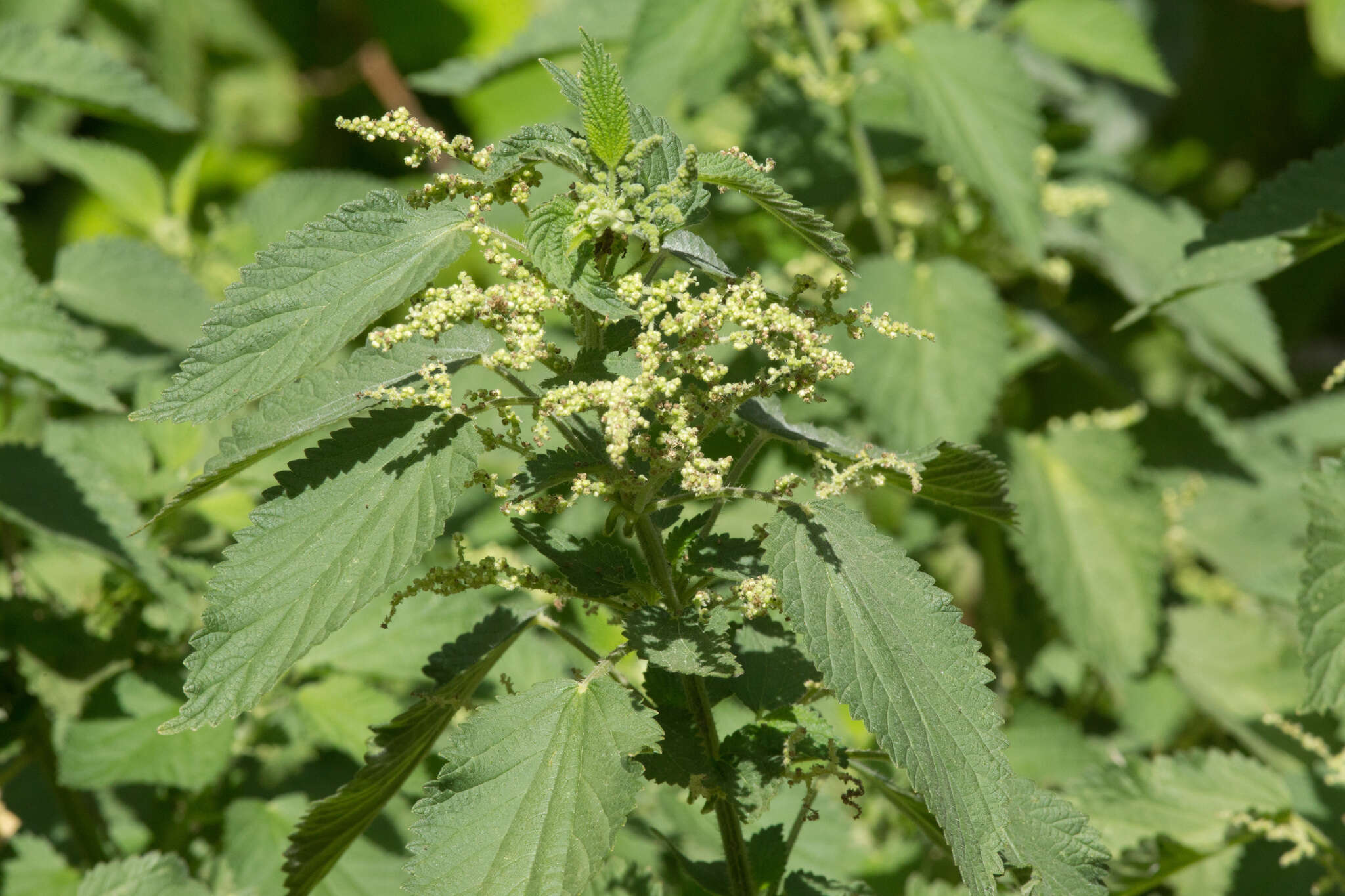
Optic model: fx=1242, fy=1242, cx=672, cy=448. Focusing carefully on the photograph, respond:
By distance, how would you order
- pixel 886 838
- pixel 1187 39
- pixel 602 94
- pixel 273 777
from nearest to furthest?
pixel 602 94
pixel 273 777
pixel 886 838
pixel 1187 39

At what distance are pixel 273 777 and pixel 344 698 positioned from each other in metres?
0.28

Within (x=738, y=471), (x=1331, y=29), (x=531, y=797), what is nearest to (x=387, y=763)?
(x=531, y=797)

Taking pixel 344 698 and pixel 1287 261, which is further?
pixel 344 698

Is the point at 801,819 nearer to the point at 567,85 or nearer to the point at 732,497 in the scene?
the point at 732,497

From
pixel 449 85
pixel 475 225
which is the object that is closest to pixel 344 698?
pixel 475 225

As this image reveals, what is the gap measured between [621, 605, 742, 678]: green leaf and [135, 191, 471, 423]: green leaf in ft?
1.14

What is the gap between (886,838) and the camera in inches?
86.9

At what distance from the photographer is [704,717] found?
Result: 1.17 metres

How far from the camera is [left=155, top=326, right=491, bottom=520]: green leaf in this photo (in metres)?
1.02

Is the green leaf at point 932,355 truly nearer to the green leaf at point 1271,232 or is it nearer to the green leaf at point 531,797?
the green leaf at point 1271,232

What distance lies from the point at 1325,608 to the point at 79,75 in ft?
6.43

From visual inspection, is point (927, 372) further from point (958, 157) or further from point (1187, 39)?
point (1187, 39)

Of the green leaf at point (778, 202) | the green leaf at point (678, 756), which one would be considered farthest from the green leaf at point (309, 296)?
the green leaf at point (678, 756)

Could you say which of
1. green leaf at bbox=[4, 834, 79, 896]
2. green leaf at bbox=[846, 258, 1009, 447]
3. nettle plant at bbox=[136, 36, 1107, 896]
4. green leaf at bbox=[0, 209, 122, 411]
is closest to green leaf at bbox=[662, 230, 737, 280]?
nettle plant at bbox=[136, 36, 1107, 896]
